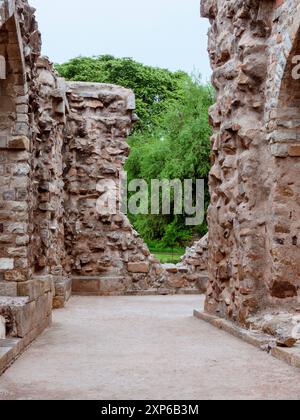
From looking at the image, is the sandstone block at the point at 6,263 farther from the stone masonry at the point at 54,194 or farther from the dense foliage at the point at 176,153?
the dense foliage at the point at 176,153

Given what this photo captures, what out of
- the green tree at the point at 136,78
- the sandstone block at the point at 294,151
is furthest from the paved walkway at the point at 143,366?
the green tree at the point at 136,78

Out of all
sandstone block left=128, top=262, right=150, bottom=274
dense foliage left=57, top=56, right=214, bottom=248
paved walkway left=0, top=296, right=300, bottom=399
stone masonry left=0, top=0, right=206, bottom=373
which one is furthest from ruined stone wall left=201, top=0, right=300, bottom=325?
dense foliage left=57, top=56, right=214, bottom=248

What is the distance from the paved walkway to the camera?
16.2 ft

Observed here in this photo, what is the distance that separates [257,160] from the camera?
7930mm

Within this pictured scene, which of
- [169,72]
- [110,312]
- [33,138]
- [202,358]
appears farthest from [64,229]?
[169,72]

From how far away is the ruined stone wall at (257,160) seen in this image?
739 centimetres

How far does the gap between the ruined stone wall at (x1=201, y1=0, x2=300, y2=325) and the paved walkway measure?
66 cm

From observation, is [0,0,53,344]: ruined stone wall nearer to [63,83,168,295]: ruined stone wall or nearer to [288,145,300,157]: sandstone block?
[288,145,300,157]: sandstone block

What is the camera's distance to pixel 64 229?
1412 cm

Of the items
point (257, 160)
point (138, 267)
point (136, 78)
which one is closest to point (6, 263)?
point (257, 160)

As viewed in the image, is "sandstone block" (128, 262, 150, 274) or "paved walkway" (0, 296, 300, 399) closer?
"paved walkway" (0, 296, 300, 399)

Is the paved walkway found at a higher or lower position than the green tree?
lower
